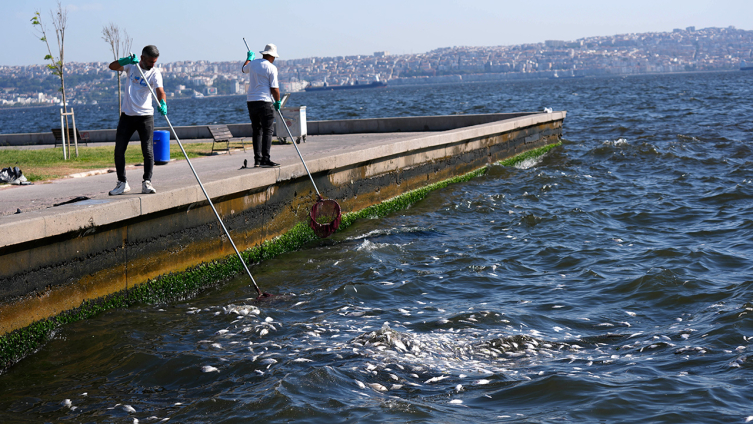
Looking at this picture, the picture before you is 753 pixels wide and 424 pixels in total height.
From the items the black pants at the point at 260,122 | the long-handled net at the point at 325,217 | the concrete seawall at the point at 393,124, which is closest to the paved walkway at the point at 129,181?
the black pants at the point at 260,122

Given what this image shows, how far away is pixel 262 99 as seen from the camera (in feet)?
35.7

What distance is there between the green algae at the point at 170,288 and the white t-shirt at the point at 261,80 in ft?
6.74

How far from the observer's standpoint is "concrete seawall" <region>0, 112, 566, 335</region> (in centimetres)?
643

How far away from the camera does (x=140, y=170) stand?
12.6 metres

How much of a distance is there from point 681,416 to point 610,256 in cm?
522

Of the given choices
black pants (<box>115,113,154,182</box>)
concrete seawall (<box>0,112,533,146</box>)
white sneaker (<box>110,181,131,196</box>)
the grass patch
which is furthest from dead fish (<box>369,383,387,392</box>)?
concrete seawall (<box>0,112,533,146</box>)

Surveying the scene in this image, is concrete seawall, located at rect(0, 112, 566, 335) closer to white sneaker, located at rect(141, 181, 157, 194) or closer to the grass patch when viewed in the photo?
white sneaker, located at rect(141, 181, 157, 194)

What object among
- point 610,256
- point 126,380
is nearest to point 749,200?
point 610,256

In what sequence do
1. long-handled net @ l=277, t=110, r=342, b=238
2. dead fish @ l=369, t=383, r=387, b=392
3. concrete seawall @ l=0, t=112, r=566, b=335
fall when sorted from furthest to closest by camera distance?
long-handled net @ l=277, t=110, r=342, b=238
concrete seawall @ l=0, t=112, r=566, b=335
dead fish @ l=369, t=383, r=387, b=392

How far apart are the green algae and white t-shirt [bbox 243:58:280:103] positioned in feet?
6.74

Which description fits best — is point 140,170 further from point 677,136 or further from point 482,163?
point 677,136

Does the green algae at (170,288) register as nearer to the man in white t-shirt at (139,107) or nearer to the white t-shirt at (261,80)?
the man in white t-shirt at (139,107)

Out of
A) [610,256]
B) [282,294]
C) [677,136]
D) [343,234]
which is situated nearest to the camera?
[282,294]

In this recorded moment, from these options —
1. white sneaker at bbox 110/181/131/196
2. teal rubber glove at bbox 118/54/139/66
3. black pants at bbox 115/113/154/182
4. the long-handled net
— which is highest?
teal rubber glove at bbox 118/54/139/66
